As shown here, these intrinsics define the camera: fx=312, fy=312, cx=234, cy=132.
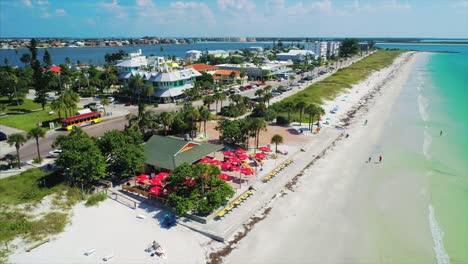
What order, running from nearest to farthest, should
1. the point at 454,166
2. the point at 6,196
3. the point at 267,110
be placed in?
the point at 6,196 < the point at 454,166 < the point at 267,110

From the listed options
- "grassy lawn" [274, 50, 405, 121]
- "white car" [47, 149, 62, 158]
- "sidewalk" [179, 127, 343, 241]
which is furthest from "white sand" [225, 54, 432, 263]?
"white car" [47, 149, 62, 158]

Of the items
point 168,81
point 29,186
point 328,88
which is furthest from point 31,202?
point 328,88

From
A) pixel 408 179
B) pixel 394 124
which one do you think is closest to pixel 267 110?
pixel 394 124

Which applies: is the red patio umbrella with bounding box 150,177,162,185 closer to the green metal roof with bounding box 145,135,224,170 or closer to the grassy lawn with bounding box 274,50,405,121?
the green metal roof with bounding box 145,135,224,170

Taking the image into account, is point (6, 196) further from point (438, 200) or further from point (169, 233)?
point (438, 200)

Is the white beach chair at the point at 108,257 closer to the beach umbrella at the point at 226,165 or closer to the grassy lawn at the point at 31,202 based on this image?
the grassy lawn at the point at 31,202

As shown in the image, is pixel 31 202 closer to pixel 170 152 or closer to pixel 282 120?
pixel 170 152
